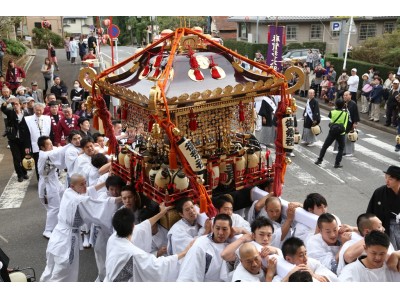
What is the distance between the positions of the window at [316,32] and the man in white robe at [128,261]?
27370 mm

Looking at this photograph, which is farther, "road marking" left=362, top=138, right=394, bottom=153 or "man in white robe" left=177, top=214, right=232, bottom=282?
"road marking" left=362, top=138, right=394, bottom=153

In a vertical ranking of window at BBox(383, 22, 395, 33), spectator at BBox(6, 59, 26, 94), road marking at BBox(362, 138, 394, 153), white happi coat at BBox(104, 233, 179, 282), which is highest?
window at BBox(383, 22, 395, 33)

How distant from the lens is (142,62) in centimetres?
554

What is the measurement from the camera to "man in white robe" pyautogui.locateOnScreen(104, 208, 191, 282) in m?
4.07

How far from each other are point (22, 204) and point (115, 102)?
5273 millimetres

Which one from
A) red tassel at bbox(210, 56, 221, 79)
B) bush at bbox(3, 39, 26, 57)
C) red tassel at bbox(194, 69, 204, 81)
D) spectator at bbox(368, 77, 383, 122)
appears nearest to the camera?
red tassel at bbox(194, 69, 204, 81)

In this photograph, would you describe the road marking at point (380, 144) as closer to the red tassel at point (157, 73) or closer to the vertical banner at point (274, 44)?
the vertical banner at point (274, 44)

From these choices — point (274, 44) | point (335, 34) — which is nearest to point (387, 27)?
point (335, 34)

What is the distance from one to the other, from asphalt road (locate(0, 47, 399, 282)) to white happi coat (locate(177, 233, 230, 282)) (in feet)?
7.64

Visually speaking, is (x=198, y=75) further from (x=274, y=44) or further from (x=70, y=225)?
(x=274, y=44)

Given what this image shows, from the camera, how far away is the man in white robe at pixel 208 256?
4152 mm

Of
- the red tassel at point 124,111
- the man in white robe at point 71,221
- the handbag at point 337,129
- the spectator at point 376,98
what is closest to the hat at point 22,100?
the red tassel at point 124,111

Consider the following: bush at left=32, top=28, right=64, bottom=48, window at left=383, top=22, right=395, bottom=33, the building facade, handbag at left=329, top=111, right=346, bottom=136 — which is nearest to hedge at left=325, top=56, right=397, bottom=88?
window at left=383, top=22, right=395, bottom=33

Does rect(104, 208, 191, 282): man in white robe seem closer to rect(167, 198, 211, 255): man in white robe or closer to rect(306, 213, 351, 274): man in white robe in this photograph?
rect(167, 198, 211, 255): man in white robe
